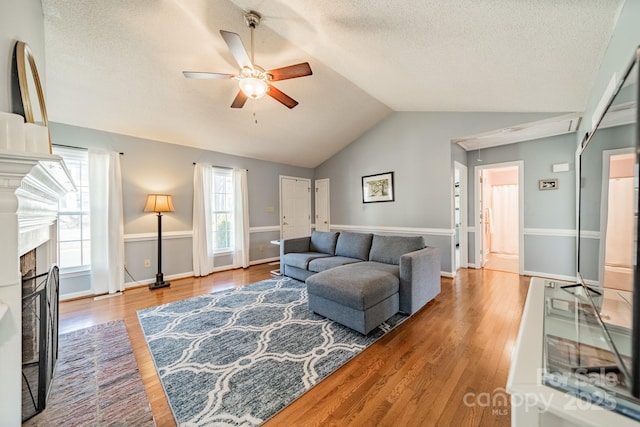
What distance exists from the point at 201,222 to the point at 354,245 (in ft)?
9.16

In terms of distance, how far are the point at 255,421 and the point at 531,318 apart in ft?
5.03

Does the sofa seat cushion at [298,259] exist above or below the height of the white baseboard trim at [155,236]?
below

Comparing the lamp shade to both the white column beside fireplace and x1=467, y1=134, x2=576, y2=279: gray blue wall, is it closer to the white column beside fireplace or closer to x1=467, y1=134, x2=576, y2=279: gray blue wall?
the white column beside fireplace

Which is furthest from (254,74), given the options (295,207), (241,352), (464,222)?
(464,222)

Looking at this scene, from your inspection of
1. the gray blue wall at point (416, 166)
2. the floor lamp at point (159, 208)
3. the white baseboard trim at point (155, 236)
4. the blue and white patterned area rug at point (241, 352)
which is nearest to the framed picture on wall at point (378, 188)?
the gray blue wall at point (416, 166)

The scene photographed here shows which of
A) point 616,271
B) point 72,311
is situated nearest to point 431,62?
point 616,271

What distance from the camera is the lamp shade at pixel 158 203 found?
3.70 metres

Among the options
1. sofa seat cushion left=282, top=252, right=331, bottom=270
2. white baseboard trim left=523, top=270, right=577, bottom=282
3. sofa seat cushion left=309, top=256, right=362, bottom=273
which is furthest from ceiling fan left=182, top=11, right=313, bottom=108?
white baseboard trim left=523, top=270, right=577, bottom=282

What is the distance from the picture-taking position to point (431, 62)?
7.72ft

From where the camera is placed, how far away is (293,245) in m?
4.27

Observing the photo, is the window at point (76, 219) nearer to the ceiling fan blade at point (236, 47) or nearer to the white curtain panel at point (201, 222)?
the white curtain panel at point (201, 222)

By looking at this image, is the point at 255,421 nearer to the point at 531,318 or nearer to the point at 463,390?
the point at 463,390

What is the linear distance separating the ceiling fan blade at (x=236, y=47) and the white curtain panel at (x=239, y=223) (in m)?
3.01

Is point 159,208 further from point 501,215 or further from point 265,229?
point 501,215
